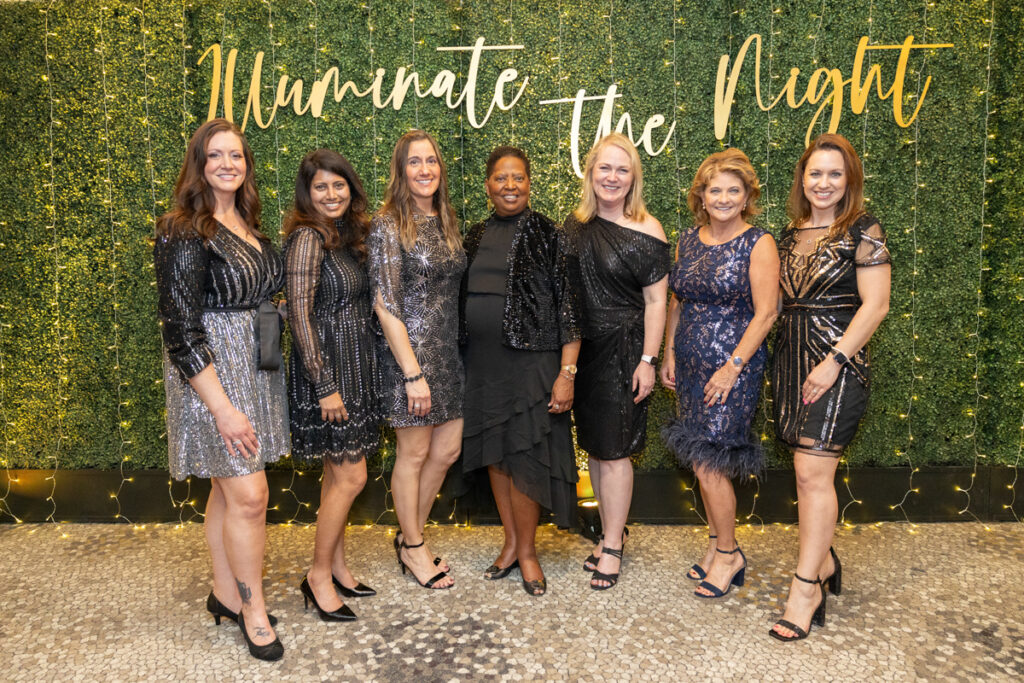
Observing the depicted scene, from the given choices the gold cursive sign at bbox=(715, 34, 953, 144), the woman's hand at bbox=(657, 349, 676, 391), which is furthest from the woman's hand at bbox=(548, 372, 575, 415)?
the gold cursive sign at bbox=(715, 34, 953, 144)

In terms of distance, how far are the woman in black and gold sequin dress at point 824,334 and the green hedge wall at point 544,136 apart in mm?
1007

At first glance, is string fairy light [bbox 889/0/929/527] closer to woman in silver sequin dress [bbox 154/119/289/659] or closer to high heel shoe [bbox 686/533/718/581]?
high heel shoe [bbox 686/533/718/581]

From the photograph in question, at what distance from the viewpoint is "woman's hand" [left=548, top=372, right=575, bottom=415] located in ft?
9.48

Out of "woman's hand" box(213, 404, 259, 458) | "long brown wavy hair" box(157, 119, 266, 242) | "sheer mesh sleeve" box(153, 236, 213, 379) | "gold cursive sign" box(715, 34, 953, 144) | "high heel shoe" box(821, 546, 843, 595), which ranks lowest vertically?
"high heel shoe" box(821, 546, 843, 595)

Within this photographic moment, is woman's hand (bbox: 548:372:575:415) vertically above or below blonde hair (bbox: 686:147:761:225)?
below

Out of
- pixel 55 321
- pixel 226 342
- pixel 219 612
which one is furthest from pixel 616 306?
pixel 55 321

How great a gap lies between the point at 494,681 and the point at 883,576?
186 centimetres

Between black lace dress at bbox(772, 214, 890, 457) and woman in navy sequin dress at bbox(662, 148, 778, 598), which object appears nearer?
black lace dress at bbox(772, 214, 890, 457)

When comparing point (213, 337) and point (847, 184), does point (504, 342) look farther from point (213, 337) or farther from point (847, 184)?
point (847, 184)

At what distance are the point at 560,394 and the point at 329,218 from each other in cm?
116

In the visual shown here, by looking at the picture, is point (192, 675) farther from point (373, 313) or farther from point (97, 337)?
point (97, 337)

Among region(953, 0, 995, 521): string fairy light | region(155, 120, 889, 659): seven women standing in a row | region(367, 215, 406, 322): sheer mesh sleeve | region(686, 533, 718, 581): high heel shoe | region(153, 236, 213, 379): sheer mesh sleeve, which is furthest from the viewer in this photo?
region(953, 0, 995, 521): string fairy light

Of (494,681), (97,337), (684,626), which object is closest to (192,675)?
(494,681)

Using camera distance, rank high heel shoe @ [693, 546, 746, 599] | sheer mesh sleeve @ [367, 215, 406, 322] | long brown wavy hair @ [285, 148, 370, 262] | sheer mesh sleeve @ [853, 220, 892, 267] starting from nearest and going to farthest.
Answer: sheer mesh sleeve @ [853, 220, 892, 267] → long brown wavy hair @ [285, 148, 370, 262] → sheer mesh sleeve @ [367, 215, 406, 322] → high heel shoe @ [693, 546, 746, 599]
